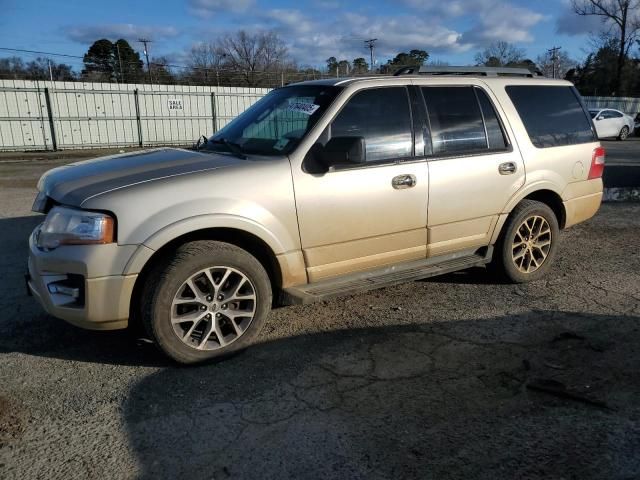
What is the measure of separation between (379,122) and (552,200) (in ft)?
7.26

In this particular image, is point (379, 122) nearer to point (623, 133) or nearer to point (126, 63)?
point (623, 133)

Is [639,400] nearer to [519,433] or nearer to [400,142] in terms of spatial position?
[519,433]

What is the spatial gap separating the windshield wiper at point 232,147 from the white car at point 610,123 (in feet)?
82.8

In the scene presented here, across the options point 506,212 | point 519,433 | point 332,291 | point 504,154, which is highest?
point 504,154

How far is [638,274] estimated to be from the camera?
5270mm

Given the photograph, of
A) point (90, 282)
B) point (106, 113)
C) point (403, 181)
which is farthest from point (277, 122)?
point (106, 113)

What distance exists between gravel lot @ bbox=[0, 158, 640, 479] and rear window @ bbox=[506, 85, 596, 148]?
1.51 metres

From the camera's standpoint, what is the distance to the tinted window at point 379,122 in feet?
12.9

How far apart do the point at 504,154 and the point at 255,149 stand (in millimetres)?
2212

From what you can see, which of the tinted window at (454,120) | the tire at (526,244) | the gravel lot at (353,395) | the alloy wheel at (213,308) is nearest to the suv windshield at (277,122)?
the tinted window at (454,120)

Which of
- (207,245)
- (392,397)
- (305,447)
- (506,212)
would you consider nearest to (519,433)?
(392,397)

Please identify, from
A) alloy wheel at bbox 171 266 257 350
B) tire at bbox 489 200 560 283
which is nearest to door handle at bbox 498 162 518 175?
tire at bbox 489 200 560 283

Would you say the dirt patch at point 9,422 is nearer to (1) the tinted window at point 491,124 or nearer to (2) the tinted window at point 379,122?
(2) the tinted window at point 379,122

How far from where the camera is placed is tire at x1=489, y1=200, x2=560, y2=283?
15.8 feet
